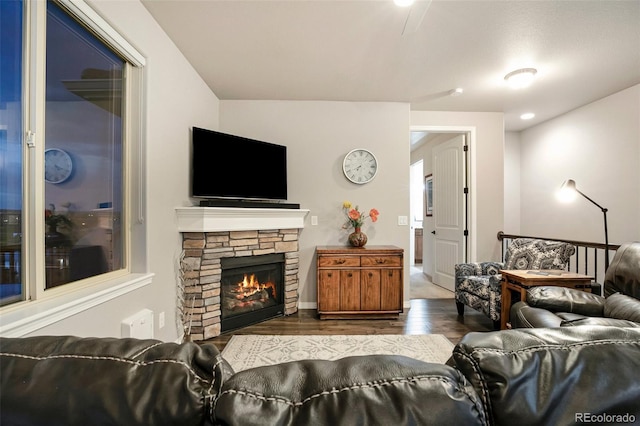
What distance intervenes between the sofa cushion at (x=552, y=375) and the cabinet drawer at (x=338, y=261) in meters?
2.61

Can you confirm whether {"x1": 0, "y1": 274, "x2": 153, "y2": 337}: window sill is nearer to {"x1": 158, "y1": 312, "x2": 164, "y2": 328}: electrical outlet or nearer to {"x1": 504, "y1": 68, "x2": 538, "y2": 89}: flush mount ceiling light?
{"x1": 158, "y1": 312, "x2": 164, "y2": 328}: electrical outlet

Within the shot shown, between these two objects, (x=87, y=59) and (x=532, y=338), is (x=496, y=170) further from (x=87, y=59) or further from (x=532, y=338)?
(x=87, y=59)

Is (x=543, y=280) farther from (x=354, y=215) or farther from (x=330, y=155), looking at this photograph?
(x=330, y=155)

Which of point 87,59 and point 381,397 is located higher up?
point 87,59

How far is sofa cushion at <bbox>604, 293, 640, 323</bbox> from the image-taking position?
56.5 inches

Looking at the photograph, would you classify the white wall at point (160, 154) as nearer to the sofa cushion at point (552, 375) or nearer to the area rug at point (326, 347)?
the area rug at point (326, 347)

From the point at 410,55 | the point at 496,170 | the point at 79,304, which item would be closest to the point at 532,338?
the point at 79,304

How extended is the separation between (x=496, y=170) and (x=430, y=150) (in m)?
1.35

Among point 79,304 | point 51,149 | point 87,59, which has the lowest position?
point 79,304

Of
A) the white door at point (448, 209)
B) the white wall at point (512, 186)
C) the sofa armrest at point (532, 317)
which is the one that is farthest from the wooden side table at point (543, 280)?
the white wall at point (512, 186)

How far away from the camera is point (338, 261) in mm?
3189

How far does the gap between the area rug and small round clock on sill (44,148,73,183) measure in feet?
5.69

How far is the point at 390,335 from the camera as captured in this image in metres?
2.81

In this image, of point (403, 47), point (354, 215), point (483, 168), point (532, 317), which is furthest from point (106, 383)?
point (483, 168)
